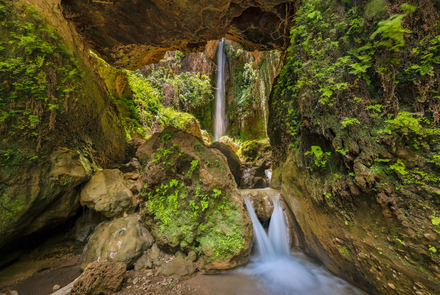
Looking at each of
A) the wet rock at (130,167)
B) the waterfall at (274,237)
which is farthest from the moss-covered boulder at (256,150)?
the wet rock at (130,167)

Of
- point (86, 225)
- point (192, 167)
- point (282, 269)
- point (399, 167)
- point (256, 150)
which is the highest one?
point (256, 150)

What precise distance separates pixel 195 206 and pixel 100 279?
2.24 m

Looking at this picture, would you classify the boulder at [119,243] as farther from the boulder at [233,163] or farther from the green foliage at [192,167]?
the boulder at [233,163]

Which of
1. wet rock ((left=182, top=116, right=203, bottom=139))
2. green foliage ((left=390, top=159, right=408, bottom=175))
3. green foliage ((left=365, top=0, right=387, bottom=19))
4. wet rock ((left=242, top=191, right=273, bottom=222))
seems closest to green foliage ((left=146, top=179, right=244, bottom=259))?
wet rock ((left=242, top=191, right=273, bottom=222))

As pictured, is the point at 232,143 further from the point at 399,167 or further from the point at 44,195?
the point at 399,167

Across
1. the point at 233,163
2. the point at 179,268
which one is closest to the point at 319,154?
the point at 179,268

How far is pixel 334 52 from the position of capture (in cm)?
323

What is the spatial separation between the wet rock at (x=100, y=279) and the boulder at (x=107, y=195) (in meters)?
1.87

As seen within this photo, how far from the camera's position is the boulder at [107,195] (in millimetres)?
4890

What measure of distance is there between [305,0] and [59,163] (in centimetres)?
712

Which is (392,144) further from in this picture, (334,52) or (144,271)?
(144,271)

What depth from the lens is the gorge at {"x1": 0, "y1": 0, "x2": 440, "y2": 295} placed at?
2.38 metres

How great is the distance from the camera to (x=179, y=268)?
3.92 metres

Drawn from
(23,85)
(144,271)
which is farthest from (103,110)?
(144,271)
